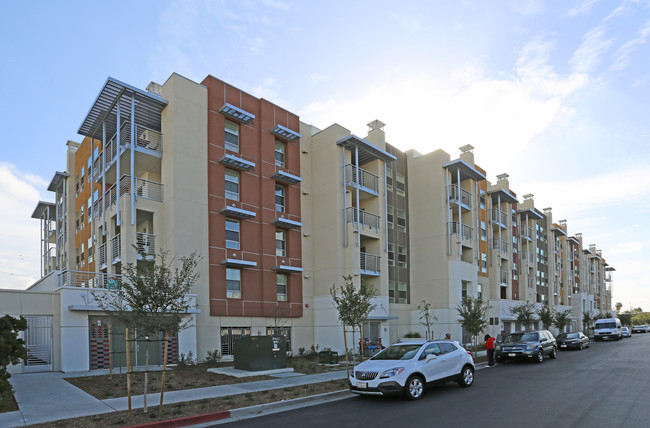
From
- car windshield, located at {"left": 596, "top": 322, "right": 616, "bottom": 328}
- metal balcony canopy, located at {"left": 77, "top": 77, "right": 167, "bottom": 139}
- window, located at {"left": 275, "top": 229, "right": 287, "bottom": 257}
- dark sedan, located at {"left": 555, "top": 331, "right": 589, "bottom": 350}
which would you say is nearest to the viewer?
metal balcony canopy, located at {"left": 77, "top": 77, "right": 167, "bottom": 139}

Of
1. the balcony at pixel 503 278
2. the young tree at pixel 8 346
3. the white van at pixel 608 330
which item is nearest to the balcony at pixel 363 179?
the balcony at pixel 503 278

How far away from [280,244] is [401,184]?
14352 millimetres

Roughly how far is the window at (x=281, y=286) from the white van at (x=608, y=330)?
3846 centimetres

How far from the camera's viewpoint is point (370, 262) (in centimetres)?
3309

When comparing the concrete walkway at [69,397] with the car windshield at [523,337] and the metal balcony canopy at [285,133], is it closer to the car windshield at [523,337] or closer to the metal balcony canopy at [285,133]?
the car windshield at [523,337]

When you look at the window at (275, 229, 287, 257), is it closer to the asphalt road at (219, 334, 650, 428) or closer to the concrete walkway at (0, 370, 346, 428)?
the concrete walkway at (0, 370, 346, 428)

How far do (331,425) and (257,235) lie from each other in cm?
1938

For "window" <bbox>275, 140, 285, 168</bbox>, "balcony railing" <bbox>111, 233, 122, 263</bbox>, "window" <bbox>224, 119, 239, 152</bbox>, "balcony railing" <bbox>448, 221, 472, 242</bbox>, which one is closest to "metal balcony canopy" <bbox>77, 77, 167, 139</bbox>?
"window" <bbox>224, 119, 239, 152</bbox>

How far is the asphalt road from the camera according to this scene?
1002 cm

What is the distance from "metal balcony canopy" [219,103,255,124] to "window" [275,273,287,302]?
33.6ft

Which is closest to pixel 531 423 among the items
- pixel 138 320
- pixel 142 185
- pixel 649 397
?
pixel 649 397

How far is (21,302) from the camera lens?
19.5 metres

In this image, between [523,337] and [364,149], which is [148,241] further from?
[523,337]

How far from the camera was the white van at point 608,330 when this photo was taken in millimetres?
48906
